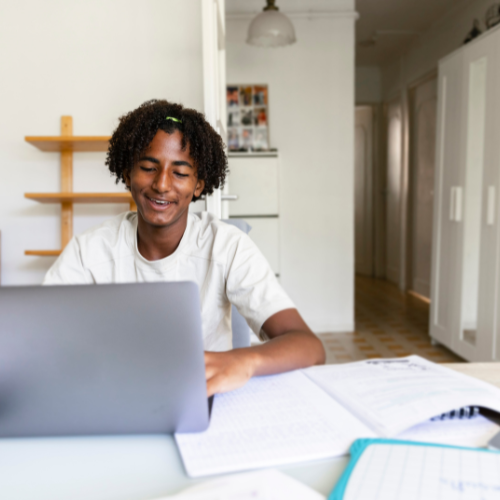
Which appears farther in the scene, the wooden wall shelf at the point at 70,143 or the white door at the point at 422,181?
the white door at the point at 422,181

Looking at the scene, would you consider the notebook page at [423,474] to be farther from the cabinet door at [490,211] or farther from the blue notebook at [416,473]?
the cabinet door at [490,211]

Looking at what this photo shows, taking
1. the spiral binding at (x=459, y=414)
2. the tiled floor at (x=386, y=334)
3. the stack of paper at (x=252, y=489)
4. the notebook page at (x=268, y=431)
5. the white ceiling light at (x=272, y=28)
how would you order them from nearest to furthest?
the stack of paper at (x=252, y=489) → the notebook page at (x=268, y=431) → the spiral binding at (x=459, y=414) → the white ceiling light at (x=272, y=28) → the tiled floor at (x=386, y=334)

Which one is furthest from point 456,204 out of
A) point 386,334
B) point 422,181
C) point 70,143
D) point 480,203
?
point 70,143

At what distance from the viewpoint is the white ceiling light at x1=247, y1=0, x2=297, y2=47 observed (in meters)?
2.94

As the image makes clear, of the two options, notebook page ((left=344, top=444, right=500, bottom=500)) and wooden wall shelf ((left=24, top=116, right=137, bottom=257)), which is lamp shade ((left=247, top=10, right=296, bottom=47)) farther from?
notebook page ((left=344, top=444, right=500, bottom=500))

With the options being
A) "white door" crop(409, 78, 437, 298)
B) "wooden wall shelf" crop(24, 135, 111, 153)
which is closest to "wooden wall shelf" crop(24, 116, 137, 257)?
"wooden wall shelf" crop(24, 135, 111, 153)

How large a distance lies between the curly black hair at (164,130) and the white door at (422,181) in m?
3.97

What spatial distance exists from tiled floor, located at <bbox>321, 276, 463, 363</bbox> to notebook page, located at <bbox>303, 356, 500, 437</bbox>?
2.34m

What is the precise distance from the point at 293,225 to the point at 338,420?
3.28 metres

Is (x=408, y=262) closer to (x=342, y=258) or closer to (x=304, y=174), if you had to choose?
(x=342, y=258)

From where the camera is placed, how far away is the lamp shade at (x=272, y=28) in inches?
116

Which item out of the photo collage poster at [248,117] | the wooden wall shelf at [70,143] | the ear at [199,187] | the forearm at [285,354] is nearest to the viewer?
the forearm at [285,354]

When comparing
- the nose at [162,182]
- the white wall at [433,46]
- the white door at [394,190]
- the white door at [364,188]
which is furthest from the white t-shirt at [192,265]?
the white door at [364,188]

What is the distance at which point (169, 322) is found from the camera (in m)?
0.56
